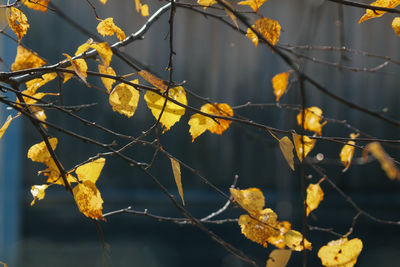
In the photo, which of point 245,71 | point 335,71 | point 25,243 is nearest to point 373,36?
point 335,71

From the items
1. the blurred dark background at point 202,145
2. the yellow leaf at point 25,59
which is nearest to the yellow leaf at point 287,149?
the yellow leaf at point 25,59

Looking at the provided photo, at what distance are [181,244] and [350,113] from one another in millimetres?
1316

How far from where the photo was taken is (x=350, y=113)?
9.95ft

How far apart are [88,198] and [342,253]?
0.35m

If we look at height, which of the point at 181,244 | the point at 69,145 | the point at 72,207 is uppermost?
the point at 69,145

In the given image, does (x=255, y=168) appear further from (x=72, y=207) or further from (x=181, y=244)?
(x=72, y=207)

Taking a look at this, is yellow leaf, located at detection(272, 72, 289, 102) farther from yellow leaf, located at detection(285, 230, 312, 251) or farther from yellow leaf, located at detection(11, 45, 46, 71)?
yellow leaf, located at detection(11, 45, 46, 71)

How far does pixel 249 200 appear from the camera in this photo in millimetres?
654

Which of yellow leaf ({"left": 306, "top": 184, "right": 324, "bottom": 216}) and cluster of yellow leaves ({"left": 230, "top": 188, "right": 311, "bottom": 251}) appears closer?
cluster of yellow leaves ({"left": 230, "top": 188, "right": 311, "bottom": 251})

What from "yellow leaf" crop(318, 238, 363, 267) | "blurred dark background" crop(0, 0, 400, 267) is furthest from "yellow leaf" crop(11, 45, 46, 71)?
"blurred dark background" crop(0, 0, 400, 267)

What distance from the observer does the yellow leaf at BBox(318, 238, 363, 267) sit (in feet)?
2.18

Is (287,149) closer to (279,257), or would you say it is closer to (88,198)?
(279,257)

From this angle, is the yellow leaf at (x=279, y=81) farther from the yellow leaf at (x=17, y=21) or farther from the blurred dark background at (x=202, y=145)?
the blurred dark background at (x=202, y=145)

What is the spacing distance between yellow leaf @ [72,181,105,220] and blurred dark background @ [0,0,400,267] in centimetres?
208
